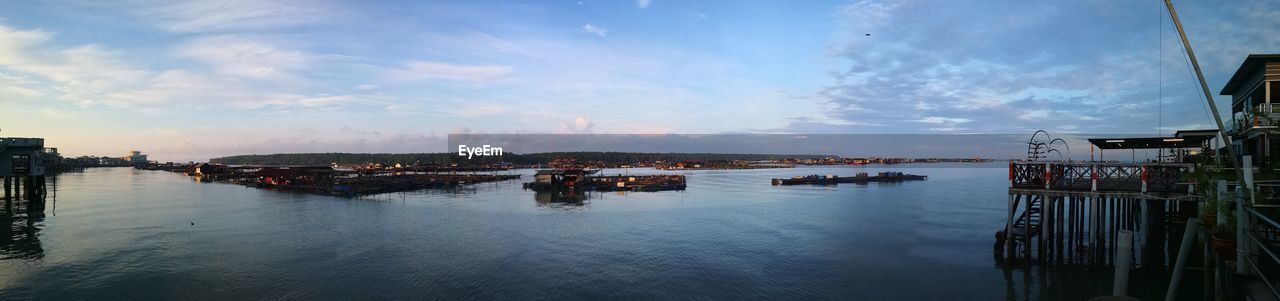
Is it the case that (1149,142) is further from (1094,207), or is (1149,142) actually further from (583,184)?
(583,184)

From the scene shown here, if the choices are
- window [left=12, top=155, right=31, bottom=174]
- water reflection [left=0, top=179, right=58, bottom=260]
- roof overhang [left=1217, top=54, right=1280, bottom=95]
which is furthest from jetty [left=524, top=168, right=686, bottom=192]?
roof overhang [left=1217, top=54, right=1280, bottom=95]

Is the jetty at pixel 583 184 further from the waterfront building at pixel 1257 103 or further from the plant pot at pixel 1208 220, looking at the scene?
the plant pot at pixel 1208 220

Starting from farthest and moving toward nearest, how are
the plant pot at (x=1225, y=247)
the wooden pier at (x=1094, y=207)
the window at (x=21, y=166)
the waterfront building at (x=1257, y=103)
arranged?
the window at (x=21, y=166), the wooden pier at (x=1094, y=207), the waterfront building at (x=1257, y=103), the plant pot at (x=1225, y=247)

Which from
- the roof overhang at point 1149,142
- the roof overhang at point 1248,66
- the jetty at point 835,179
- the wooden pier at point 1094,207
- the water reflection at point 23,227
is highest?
the roof overhang at point 1248,66

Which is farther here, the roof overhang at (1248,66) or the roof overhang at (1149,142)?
the roof overhang at (1149,142)

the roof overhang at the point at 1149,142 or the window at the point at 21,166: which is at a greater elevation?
the roof overhang at the point at 1149,142

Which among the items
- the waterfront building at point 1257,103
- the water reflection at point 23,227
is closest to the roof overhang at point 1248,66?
the waterfront building at point 1257,103

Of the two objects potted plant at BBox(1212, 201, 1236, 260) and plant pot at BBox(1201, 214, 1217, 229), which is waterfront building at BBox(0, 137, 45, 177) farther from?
plant pot at BBox(1201, 214, 1217, 229)

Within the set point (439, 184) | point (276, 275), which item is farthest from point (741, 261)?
point (439, 184)
